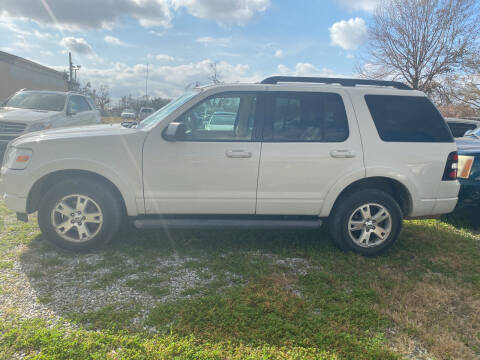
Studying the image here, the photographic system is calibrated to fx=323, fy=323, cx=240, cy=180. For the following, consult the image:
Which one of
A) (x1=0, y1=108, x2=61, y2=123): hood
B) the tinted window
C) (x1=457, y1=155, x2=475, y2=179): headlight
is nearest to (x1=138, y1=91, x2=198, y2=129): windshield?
(x1=457, y1=155, x2=475, y2=179): headlight

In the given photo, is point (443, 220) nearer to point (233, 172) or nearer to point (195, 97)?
point (233, 172)

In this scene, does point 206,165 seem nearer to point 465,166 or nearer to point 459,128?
point 465,166

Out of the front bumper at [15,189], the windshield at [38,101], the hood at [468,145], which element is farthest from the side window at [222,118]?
the windshield at [38,101]

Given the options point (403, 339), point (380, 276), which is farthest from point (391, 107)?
point (403, 339)

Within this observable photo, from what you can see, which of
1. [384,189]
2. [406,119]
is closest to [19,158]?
[384,189]

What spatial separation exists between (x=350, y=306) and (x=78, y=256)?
114 inches

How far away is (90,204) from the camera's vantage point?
11.9ft

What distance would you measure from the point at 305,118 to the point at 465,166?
2798 mm

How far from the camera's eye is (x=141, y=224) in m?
3.60

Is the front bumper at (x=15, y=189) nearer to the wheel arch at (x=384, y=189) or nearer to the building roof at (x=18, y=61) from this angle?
the wheel arch at (x=384, y=189)

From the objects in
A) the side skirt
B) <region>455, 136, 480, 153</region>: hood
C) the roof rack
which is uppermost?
the roof rack

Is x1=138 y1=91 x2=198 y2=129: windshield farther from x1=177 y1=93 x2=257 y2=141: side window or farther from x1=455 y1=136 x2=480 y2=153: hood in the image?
x1=455 y1=136 x2=480 y2=153: hood

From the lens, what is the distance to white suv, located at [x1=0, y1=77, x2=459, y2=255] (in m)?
3.52

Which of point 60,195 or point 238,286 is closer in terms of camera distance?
point 238,286
